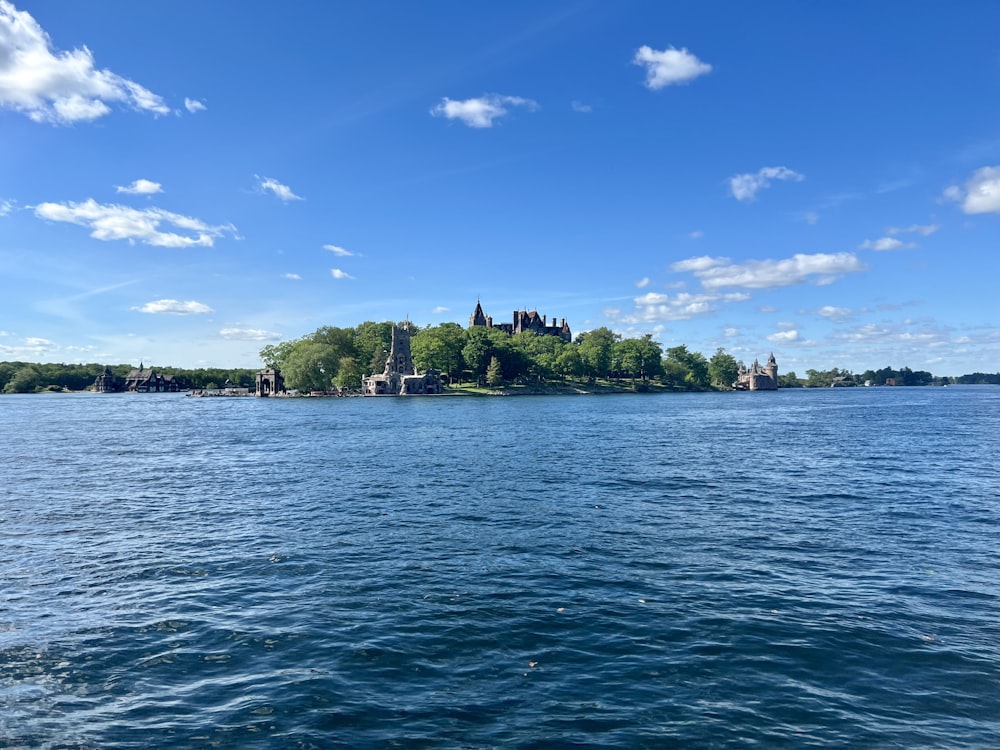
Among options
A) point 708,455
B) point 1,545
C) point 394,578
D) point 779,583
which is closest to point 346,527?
point 394,578

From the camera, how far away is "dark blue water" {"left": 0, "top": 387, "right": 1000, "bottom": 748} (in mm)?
11922

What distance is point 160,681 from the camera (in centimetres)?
1352

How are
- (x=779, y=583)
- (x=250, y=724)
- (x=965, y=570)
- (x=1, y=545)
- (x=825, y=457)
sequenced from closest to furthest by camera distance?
(x=250, y=724) → (x=779, y=583) → (x=965, y=570) → (x=1, y=545) → (x=825, y=457)

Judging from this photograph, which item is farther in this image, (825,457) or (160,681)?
(825,457)

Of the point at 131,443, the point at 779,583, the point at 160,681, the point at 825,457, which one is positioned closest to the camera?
the point at 160,681

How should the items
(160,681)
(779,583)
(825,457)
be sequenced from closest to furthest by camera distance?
(160,681) < (779,583) < (825,457)

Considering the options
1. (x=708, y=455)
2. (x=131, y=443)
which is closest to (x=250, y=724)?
(x=708, y=455)

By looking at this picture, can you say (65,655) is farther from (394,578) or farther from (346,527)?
(346,527)

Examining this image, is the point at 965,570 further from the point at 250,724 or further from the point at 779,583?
the point at 250,724

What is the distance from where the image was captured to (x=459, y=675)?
13648mm

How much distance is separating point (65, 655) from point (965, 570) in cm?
2852

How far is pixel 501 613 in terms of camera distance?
17156 mm

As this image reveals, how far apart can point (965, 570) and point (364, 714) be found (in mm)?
21700

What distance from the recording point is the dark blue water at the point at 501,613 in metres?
11.9
